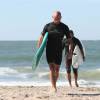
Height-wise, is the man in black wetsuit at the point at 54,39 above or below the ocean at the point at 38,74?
above

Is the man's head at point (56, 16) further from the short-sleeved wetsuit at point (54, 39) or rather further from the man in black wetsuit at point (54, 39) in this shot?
the short-sleeved wetsuit at point (54, 39)

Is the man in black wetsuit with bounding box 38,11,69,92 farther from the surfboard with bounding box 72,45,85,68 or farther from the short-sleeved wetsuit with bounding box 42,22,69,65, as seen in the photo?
the surfboard with bounding box 72,45,85,68

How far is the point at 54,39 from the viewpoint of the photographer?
11.8m

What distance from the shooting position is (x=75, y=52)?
573 inches

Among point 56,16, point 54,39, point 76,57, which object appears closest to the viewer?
point 56,16

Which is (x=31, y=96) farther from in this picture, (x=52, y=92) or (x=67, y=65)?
(x=67, y=65)

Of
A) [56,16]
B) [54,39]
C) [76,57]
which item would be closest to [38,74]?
[76,57]

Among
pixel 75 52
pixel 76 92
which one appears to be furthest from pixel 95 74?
pixel 76 92

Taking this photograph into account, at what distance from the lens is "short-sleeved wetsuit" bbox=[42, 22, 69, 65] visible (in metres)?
11.8

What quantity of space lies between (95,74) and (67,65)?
9587 mm

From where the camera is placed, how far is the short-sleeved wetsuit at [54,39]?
11.8 metres

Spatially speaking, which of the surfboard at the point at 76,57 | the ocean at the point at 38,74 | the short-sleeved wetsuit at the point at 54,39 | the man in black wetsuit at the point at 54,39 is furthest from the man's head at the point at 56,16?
the ocean at the point at 38,74

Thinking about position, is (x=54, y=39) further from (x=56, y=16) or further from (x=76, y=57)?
(x=76, y=57)

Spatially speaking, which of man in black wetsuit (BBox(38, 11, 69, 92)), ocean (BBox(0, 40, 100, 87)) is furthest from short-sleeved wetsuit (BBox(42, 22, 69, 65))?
ocean (BBox(0, 40, 100, 87))
